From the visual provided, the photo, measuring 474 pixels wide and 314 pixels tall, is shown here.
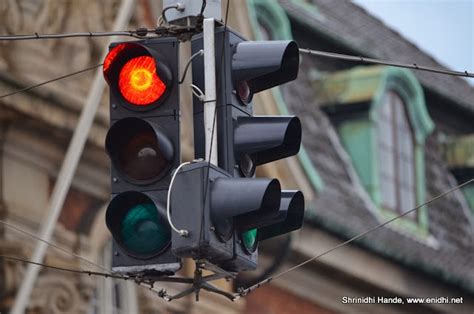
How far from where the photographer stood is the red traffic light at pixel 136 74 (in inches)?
339

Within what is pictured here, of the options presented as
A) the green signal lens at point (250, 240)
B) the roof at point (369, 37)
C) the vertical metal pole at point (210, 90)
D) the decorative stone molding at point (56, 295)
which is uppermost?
the roof at point (369, 37)

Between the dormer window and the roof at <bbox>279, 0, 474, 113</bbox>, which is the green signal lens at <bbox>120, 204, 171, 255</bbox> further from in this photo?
the roof at <bbox>279, 0, 474, 113</bbox>

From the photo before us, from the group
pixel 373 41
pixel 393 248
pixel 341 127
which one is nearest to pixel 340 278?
pixel 393 248

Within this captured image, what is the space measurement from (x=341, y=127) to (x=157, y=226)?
1449 cm

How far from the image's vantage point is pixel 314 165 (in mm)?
21484

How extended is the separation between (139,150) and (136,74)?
1.12ft

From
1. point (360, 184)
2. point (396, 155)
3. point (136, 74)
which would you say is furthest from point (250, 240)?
point (396, 155)

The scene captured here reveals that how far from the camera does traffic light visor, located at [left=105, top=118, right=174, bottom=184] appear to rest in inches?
334

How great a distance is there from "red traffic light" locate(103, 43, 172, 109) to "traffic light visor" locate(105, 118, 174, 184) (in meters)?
0.13

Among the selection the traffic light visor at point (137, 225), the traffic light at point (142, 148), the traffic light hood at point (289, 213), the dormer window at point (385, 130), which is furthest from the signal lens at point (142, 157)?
the dormer window at point (385, 130)

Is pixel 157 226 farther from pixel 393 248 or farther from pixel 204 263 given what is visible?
pixel 393 248

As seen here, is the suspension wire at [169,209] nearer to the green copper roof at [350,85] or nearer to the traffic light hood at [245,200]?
the traffic light hood at [245,200]

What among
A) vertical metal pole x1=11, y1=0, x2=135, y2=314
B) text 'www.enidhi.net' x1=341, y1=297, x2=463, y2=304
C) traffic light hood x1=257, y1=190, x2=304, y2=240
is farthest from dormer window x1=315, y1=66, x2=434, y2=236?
traffic light hood x1=257, y1=190, x2=304, y2=240

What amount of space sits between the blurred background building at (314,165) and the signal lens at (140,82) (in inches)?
251
